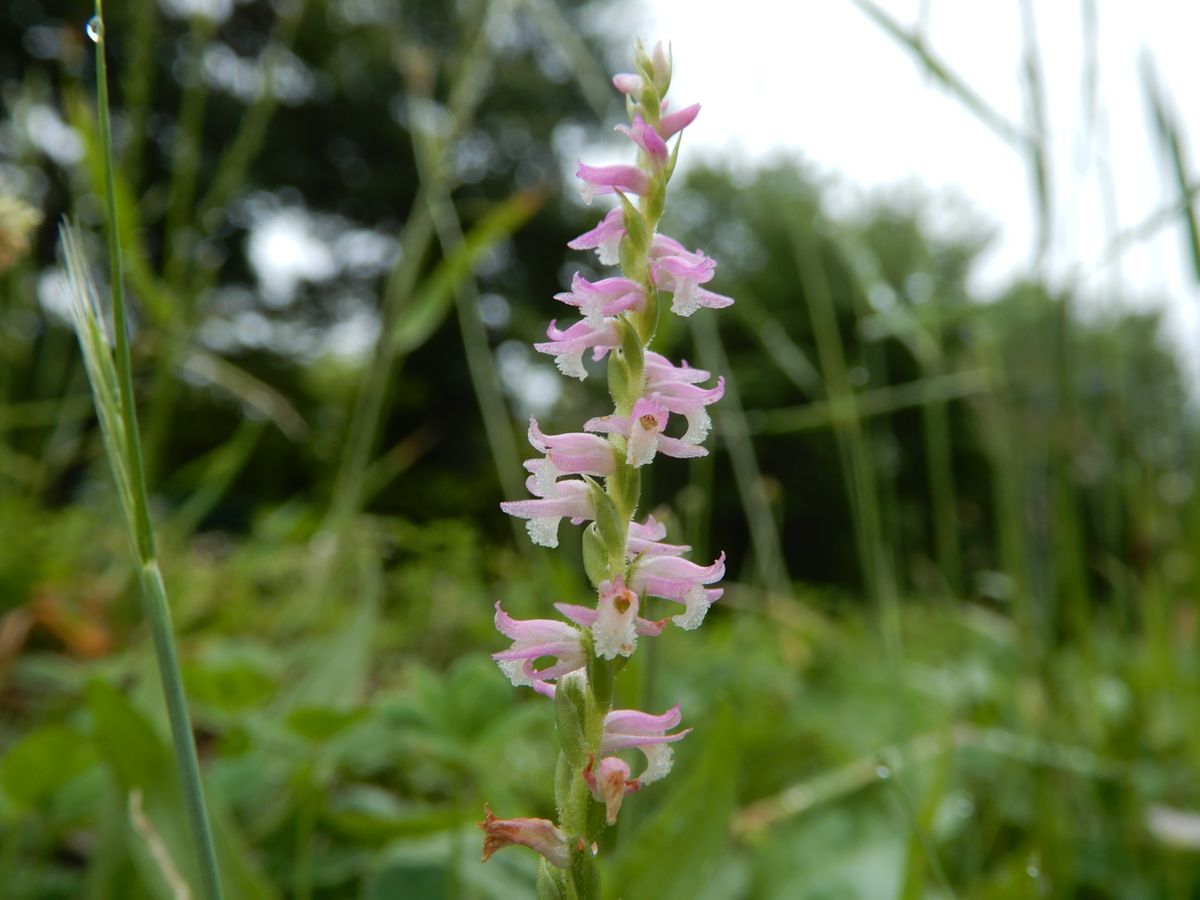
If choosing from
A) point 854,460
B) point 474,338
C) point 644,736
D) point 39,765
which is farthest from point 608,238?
point 474,338

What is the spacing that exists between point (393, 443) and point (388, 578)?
5966mm

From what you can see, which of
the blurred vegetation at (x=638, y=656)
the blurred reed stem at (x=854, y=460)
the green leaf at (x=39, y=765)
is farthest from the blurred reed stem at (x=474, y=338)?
the green leaf at (x=39, y=765)

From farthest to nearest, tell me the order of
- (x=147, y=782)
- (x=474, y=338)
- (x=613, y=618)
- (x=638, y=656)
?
1. (x=474, y=338)
2. (x=638, y=656)
3. (x=147, y=782)
4. (x=613, y=618)

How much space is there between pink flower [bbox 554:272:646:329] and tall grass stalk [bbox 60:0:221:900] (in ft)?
0.37

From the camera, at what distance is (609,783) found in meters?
0.22

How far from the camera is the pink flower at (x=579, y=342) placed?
0.25 metres

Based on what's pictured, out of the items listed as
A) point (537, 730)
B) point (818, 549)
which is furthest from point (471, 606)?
point (818, 549)

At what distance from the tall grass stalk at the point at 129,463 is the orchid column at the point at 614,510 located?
0.07 m

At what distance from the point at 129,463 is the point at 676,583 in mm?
142

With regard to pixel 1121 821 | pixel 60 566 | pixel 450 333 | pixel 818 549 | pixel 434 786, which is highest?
pixel 450 333

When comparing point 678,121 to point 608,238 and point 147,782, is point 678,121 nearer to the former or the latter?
point 608,238

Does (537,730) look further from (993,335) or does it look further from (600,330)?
(600,330)

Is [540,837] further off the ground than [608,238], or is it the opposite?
[608,238]

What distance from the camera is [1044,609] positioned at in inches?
27.1
